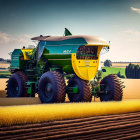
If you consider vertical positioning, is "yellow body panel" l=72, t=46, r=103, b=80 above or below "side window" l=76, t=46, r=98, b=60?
below

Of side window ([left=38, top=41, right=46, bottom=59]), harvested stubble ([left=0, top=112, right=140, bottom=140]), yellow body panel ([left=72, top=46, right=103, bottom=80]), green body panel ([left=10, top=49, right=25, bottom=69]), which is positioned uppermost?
side window ([left=38, top=41, right=46, bottom=59])

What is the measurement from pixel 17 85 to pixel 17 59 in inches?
65.9

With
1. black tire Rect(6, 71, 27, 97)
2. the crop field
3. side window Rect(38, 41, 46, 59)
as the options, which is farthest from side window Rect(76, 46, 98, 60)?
black tire Rect(6, 71, 27, 97)

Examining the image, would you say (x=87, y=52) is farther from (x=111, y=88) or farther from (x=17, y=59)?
(x=17, y=59)

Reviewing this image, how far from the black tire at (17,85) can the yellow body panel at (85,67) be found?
4468 mm

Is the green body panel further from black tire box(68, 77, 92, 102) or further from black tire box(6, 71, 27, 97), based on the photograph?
black tire box(68, 77, 92, 102)

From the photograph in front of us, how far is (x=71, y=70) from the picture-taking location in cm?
1631

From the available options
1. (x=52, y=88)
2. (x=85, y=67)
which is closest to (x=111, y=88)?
(x=85, y=67)

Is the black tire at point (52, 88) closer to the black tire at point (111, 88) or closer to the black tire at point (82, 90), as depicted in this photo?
the black tire at point (82, 90)

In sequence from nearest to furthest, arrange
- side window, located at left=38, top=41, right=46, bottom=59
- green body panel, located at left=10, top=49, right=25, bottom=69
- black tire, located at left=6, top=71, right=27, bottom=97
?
side window, located at left=38, top=41, right=46, bottom=59, black tire, located at left=6, top=71, right=27, bottom=97, green body panel, located at left=10, top=49, right=25, bottom=69

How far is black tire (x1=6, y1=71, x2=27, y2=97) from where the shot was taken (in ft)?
61.3

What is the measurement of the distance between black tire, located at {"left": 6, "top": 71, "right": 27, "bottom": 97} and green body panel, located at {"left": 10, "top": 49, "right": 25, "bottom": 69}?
2.26ft

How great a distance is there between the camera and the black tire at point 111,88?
1608 cm

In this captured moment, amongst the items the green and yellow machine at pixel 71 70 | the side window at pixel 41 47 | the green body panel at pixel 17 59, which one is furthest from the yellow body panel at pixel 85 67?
the green body panel at pixel 17 59
